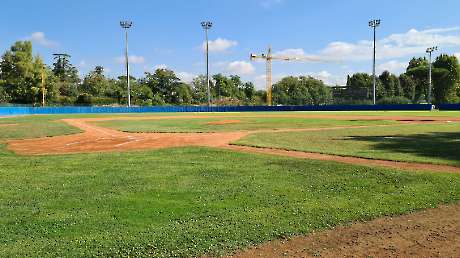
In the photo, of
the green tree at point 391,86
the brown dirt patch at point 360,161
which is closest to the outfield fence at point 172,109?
the green tree at point 391,86

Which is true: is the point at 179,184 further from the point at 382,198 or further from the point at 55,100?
the point at 55,100

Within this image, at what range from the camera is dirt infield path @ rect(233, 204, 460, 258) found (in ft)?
16.1

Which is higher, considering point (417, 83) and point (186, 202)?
point (417, 83)

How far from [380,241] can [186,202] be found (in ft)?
10.6

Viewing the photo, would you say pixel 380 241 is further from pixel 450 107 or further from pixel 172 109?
pixel 450 107

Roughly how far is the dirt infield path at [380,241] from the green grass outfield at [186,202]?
0.26 meters

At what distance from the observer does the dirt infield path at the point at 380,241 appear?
4.90 metres

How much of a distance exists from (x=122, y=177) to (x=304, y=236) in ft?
17.0

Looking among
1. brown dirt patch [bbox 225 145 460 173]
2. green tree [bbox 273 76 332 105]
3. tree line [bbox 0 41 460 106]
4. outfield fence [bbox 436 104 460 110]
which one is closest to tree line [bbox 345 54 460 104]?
tree line [bbox 0 41 460 106]

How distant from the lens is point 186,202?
7094 millimetres

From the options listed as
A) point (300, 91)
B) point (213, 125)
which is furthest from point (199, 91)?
point (213, 125)

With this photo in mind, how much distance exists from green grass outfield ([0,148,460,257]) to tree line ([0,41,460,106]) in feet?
288

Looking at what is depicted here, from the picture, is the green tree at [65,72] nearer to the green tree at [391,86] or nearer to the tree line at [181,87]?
the tree line at [181,87]

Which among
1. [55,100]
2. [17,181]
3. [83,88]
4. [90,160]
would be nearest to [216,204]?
[17,181]
